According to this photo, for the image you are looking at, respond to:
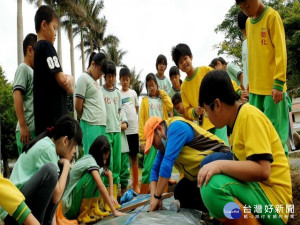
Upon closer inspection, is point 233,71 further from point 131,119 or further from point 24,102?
point 24,102

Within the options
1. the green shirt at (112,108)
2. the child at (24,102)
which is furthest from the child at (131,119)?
the child at (24,102)

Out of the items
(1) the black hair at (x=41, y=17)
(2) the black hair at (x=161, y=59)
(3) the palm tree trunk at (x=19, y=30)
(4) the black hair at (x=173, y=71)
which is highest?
(3) the palm tree trunk at (x=19, y=30)

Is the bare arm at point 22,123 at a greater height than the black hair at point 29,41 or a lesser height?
lesser

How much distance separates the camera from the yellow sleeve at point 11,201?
156 centimetres

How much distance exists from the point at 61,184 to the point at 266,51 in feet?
6.42

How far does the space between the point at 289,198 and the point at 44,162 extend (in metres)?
1.55

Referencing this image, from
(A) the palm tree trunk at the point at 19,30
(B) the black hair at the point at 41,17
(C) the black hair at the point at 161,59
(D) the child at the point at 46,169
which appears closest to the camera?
(D) the child at the point at 46,169

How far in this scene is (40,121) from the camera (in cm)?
273

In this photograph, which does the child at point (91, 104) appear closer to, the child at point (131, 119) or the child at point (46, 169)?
the child at point (131, 119)

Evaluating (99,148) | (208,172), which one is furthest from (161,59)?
(208,172)

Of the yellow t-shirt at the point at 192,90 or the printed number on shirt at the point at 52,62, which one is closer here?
the printed number on shirt at the point at 52,62

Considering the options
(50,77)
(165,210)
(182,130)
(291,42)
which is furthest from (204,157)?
(291,42)

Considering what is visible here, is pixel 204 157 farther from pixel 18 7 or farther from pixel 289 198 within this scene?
pixel 18 7

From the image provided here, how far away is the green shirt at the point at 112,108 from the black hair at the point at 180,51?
1188 mm
